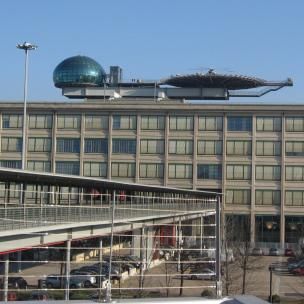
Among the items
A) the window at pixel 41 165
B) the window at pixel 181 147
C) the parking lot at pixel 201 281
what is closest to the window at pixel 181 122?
the window at pixel 181 147

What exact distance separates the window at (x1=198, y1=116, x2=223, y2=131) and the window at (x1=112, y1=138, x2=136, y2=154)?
8.66m

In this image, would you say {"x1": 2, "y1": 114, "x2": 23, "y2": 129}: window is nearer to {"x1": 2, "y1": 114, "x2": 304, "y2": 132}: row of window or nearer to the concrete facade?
{"x1": 2, "y1": 114, "x2": 304, "y2": 132}: row of window

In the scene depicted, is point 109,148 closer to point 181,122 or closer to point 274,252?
point 181,122

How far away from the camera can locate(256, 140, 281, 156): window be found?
76312 mm

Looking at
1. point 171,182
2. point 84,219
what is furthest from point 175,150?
point 84,219

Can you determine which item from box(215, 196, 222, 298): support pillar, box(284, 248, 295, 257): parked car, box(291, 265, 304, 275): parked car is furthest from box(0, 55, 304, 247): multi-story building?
box(215, 196, 222, 298): support pillar

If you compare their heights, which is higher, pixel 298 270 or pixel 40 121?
pixel 40 121

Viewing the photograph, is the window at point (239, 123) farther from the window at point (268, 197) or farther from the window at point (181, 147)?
the window at point (268, 197)

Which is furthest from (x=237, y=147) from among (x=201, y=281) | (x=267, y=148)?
(x=201, y=281)

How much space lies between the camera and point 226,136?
76.8m

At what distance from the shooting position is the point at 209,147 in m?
77.2

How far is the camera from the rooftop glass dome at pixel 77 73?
91500 mm

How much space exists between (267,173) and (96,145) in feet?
70.9

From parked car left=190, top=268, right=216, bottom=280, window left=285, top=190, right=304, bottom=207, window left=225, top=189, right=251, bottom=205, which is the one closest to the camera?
parked car left=190, top=268, right=216, bottom=280
